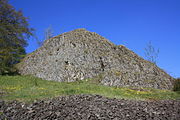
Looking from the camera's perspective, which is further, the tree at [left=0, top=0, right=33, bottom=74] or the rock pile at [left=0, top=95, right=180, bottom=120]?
the tree at [left=0, top=0, right=33, bottom=74]

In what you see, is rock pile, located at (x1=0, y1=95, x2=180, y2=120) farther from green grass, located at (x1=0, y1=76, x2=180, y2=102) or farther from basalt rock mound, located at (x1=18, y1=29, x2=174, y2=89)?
basalt rock mound, located at (x1=18, y1=29, x2=174, y2=89)

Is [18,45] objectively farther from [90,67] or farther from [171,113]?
[171,113]

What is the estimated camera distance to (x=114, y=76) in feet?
69.7

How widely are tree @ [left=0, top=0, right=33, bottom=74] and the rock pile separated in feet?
55.0

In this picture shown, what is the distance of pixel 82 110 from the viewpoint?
7500 millimetres

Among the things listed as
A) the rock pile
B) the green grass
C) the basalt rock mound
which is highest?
the basalt rock mound

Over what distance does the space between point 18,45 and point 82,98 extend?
73.5ft

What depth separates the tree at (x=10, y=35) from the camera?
2492cm

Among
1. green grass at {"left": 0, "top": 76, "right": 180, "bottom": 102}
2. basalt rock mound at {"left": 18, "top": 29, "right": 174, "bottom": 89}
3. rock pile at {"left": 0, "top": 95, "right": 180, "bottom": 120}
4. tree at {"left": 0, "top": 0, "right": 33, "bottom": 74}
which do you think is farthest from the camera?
tree at {"left": 0, "top": 0, "right": 33, "bottom": 74}

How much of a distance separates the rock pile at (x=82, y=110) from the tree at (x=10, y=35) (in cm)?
1677

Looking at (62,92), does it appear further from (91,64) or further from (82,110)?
(91,64)

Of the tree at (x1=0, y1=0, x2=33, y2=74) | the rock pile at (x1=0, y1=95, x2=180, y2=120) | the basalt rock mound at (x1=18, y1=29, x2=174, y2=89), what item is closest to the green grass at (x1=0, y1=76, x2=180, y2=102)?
the rock pile at (x1=0, y1=95, x2=180, y2=120)

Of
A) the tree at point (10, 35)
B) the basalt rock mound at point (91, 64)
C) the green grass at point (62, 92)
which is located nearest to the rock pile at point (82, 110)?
the green grass at point (62, 92)

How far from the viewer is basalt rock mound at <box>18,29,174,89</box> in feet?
69.9
